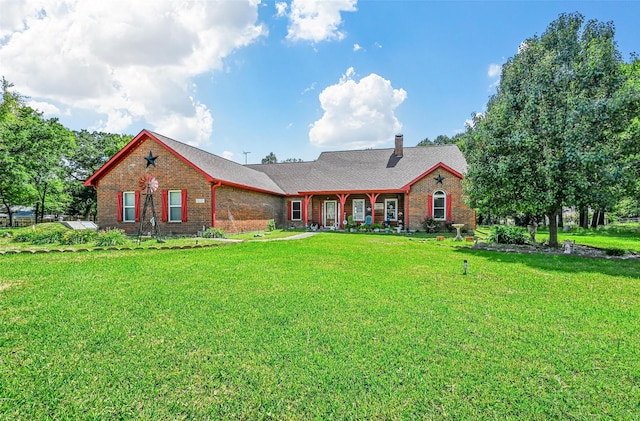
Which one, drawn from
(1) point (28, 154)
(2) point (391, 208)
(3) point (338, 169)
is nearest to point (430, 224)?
(2) point (391, 208)

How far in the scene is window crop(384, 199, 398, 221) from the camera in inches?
824

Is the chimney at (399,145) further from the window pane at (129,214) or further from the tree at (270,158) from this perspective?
the tree at (270,158)

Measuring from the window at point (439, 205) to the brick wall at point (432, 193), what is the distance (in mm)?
261

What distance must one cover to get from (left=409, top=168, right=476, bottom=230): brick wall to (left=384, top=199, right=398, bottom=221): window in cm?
175

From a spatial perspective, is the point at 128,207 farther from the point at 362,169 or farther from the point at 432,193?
the point at 432,193

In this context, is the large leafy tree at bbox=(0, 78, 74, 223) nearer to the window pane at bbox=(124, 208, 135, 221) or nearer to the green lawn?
the window pane at bbox=(124, 208, 135, 221)

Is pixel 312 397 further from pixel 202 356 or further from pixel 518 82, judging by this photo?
pixel 518 82

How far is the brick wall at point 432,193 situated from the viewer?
18.5 meters

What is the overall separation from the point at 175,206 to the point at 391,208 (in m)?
13.0

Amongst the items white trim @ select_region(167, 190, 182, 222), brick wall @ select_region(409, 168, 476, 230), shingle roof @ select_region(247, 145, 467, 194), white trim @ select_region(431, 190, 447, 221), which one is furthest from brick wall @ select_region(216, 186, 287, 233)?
white trim @ select_region(431, 190, 447, 221)

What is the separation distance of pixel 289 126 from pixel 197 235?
37.9 ft

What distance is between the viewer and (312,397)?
2586mm

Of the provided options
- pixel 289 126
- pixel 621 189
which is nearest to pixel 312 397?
pixel 621 189

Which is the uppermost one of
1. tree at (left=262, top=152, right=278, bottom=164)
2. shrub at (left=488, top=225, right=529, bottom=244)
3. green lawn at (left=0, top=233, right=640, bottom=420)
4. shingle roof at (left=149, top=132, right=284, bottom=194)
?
tree at (left=262, top=152, right=278, bottom=164)
